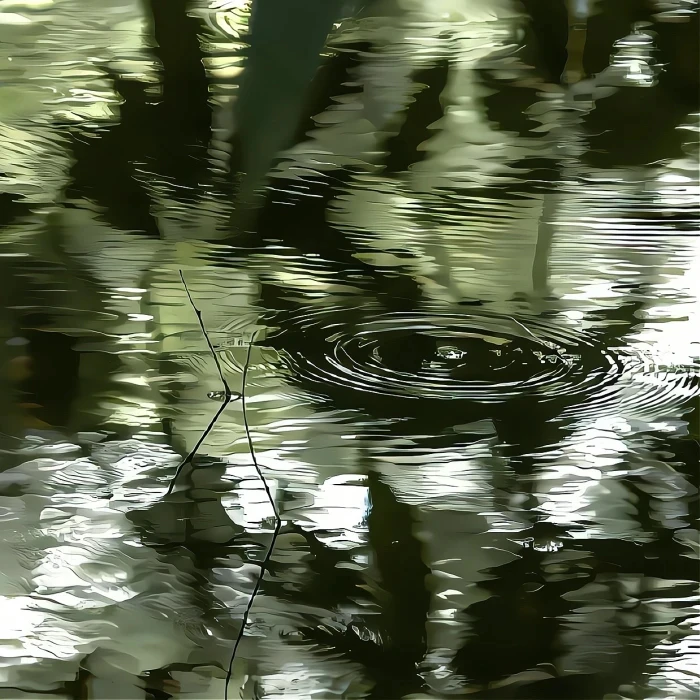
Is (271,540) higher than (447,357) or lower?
lower

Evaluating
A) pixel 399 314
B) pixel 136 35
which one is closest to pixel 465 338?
pixel 399 314

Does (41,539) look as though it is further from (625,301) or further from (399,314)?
(625,301)

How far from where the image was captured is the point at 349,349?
0.40 m

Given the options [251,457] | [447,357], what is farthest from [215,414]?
[447,357]

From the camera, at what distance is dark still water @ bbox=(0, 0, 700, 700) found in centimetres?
38

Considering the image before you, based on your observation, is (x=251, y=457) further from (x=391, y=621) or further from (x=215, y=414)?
(x=391, y=621)

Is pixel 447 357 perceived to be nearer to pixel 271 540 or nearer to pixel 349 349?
pixel 349 349

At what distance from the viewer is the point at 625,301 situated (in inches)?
15.2

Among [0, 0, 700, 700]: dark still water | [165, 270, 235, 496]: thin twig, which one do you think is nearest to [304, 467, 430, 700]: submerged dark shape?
[0, 0, 700, 700]: dark still water

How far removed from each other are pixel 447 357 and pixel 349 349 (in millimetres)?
A: 72

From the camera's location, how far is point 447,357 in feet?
1.28

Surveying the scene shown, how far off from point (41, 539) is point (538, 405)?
15.5 inches

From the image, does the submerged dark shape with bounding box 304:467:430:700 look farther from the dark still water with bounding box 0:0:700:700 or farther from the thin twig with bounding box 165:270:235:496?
the thin twig with bounding box 165:270:235:496

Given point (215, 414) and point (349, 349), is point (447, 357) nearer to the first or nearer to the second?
point (349, 349)
